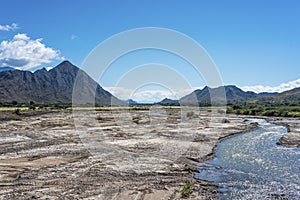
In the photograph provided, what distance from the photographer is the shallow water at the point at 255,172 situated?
19047 mm

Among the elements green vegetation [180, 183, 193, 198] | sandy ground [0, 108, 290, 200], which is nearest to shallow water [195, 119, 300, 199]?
sandy ground [0, 108, 290, 200]

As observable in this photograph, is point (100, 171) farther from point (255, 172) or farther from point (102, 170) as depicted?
point (255, 172)

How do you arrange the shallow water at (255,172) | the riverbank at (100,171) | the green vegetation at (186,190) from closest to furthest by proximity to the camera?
the green vegetation at (186,190) < the riverbank at (100,171) < the shallow water at (255,172)

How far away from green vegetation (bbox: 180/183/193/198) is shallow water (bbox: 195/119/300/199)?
5.76 ft

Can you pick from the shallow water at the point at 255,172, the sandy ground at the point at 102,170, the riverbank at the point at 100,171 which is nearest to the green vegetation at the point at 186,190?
the riverbank at the point at 100,171

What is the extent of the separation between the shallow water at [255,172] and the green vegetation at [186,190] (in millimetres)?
1755

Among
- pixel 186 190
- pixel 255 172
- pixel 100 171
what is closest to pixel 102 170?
pixel 100 171

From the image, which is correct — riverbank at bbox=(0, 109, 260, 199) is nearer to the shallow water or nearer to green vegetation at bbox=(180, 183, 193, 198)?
green vegetation at bbox=(180, 183, 193, 198)

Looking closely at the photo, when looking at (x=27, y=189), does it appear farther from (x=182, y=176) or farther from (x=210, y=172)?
(x=210, y=172)

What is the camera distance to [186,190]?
61.2 ft

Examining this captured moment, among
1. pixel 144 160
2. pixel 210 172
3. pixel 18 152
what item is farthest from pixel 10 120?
pixel 210 172

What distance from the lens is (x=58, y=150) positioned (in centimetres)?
3316

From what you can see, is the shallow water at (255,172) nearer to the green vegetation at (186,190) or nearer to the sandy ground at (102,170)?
the sandy ground at (102,170)

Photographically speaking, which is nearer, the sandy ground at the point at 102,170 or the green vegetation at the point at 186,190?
the green vegetation at the point at 186,190
